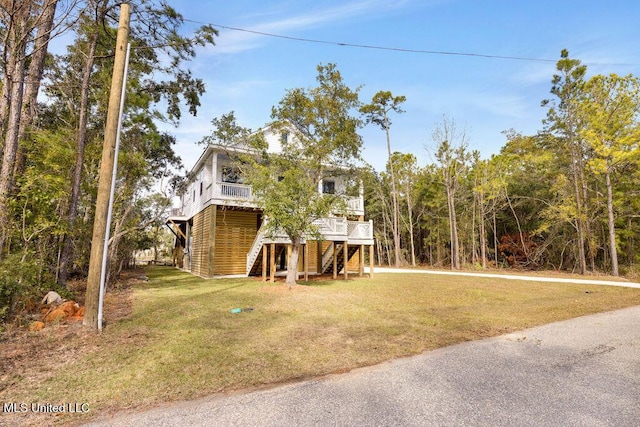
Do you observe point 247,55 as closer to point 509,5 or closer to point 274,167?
point 274,167

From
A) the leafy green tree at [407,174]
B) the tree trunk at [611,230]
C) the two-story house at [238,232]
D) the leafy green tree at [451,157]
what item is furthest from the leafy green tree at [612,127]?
the two-story house at [238,232]

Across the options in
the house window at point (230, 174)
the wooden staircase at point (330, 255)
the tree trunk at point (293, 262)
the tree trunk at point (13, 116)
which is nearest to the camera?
the tree trunk at point (13, 116)

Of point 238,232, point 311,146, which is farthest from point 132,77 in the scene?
point 238,232

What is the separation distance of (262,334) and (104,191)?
3.82 m

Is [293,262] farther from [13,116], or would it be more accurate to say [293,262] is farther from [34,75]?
[34,75]

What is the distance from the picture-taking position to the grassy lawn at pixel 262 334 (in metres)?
3.46

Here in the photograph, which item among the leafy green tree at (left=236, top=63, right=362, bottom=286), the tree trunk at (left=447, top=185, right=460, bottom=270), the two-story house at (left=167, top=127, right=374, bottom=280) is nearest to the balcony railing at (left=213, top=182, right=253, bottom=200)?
the two-story house at (left=167, top=127, right=374, bottom=280)

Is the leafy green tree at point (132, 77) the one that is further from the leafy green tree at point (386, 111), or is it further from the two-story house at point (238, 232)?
the leafy green tree at point (386, 111)

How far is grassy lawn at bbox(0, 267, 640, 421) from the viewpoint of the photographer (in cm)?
346

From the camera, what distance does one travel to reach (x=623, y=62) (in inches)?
446

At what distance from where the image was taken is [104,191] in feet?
18.5

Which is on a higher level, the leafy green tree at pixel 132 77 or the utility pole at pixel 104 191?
the leafy green tree at pixel 132 77

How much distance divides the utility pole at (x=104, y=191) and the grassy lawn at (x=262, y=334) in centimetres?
60

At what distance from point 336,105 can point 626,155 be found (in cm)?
1560
